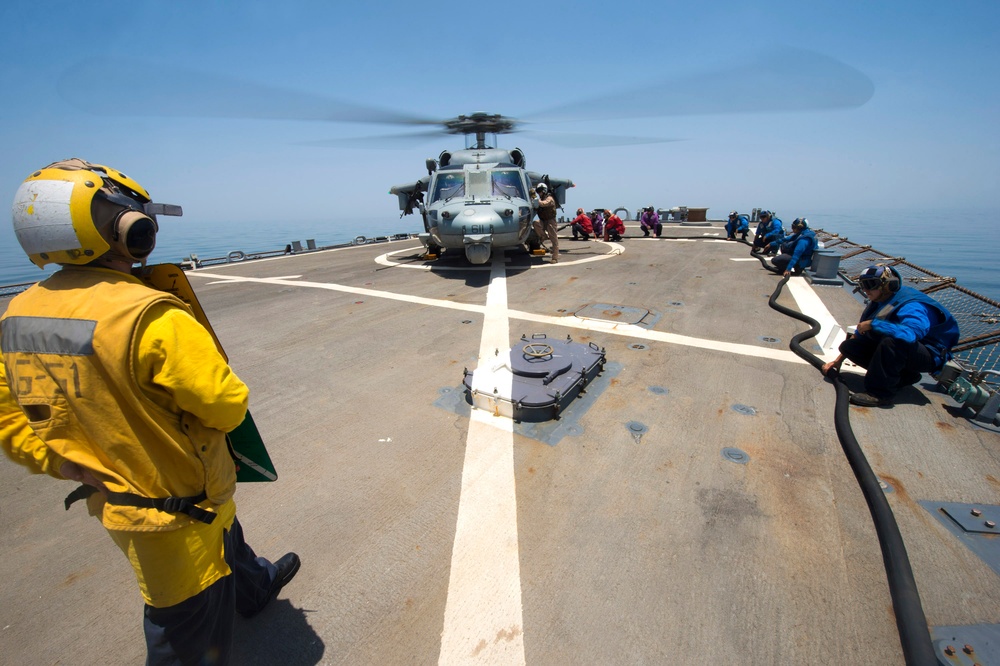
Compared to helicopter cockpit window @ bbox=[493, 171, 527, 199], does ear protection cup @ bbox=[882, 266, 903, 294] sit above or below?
below

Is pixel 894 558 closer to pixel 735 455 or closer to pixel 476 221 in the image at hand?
pixel 735 455

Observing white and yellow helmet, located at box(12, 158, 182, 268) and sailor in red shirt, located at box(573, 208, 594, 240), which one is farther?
Answer: sailor in red shirt, located at box(573, 208, 594, 240)

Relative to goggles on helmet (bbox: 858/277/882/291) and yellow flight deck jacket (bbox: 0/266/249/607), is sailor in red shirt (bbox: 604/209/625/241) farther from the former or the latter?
yellow flight deck jacket (bbox: 0/266/249/607)

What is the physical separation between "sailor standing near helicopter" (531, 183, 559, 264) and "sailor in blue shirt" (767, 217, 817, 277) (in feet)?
17.1

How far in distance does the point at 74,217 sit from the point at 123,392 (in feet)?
1.93

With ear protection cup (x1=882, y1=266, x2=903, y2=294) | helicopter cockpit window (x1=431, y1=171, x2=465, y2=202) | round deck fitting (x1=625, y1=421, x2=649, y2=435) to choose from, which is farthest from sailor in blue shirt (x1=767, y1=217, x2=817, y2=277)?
helicopter cockpit window (x1=431, y1=171, x2=465, y2=202)

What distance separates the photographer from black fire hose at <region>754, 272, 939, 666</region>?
5.45 ft

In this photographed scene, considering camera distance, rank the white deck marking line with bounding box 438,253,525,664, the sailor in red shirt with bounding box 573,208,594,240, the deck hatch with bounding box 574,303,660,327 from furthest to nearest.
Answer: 1. the sailor in red shirt with bounding box 573,208,594,240
2. the deck hatch with bounding box 574,303,660,327
3. the white deck marking line with bounding box 438,253,525,664

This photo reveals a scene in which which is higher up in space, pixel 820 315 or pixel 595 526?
pixel 820 315

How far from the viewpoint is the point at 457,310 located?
21.7ft

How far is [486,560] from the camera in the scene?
2201 mm

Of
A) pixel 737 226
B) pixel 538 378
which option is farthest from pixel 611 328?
pixel 737 226

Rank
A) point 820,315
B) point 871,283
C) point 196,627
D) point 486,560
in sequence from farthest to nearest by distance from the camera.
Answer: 1. point 820,315
2. point 871,283
3. point 486,560
4. point 196,627

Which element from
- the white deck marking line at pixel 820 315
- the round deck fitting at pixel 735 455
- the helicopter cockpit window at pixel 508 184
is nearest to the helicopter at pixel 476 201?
the helicopter cockpit window at pixel 508 184
